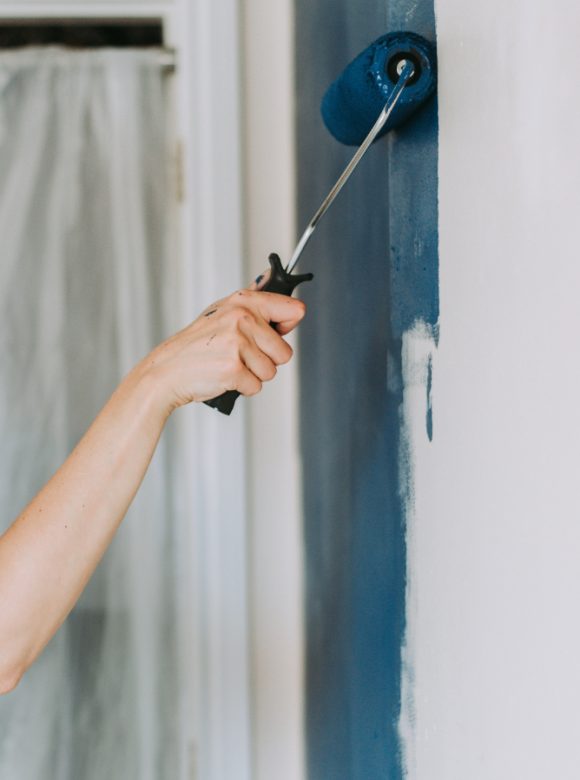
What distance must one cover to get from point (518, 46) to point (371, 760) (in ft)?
2.01

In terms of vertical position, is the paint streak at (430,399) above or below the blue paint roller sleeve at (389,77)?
below

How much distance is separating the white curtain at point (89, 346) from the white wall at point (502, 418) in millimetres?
753

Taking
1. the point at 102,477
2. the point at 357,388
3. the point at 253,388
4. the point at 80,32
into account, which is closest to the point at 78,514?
the point at 102,477

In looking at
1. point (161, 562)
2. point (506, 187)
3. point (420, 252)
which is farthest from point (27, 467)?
point (506, 187)

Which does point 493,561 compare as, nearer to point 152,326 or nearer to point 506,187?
point 506,187

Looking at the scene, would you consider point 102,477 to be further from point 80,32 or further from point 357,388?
point 80,32

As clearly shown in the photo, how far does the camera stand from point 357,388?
79 centimetres

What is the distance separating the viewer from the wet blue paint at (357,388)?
Answer: 59cm

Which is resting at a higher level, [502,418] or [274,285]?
[274,285]

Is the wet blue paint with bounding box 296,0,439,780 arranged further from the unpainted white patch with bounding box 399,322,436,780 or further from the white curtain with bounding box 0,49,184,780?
the white curtain with bounding box 0,49,184,780

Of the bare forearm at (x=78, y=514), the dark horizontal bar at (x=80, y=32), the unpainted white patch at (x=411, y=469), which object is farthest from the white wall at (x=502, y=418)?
the dark horizontal bar at (x=80, y=32)

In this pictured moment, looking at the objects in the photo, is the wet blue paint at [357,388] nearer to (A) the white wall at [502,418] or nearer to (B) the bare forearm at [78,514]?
(A) the white wall at [502,418]

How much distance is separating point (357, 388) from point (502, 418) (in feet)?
1.10

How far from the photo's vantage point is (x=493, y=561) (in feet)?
1.57
